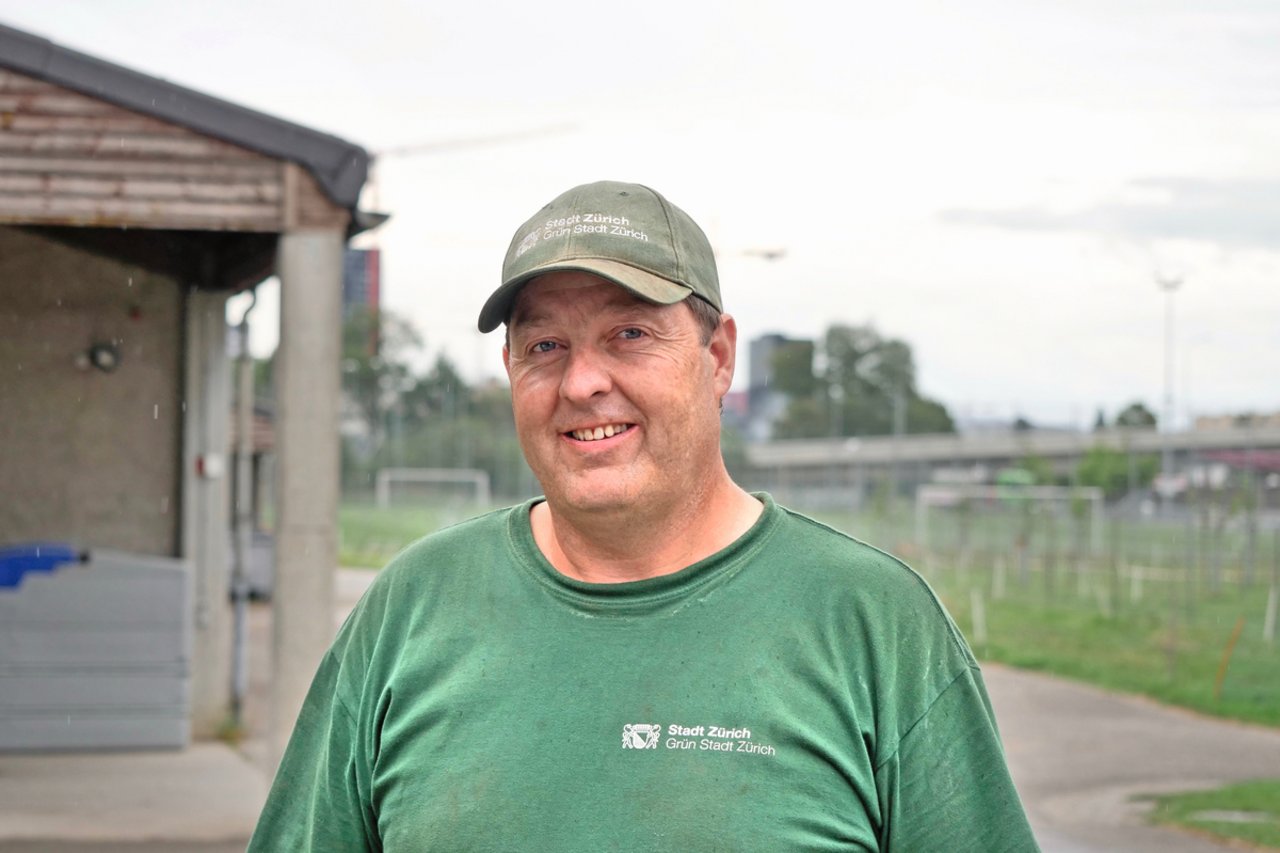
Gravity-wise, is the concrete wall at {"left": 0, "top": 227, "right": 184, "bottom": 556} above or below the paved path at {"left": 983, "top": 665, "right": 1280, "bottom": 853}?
above

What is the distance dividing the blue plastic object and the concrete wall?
1.61 feet

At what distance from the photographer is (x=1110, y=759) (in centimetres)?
998

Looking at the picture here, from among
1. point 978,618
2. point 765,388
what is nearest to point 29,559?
point 978,618

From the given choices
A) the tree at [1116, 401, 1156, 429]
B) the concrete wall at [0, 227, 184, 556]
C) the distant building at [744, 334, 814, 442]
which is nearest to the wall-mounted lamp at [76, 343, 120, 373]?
the concrete wall at [0, 227, 184, 556]

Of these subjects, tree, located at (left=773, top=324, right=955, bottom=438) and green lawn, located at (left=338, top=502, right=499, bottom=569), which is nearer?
tree, located at (left=773, top=324, right=955, bottom=438)

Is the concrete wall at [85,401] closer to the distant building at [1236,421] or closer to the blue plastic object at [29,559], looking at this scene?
the blue plastic object at [29,559]

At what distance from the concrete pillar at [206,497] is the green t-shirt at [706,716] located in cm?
805

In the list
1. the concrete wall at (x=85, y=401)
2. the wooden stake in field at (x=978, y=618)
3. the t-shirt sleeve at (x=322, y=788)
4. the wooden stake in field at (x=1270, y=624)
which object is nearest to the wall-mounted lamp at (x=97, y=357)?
the concrete wall at (x=85, y=401)

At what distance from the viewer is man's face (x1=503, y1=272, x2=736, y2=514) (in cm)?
203

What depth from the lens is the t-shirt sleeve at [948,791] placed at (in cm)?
188

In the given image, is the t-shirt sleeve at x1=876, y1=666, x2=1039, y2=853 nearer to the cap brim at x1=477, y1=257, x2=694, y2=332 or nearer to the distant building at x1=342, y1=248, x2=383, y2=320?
the cap brim at x1=477, y1=257, x2=694, y2=332

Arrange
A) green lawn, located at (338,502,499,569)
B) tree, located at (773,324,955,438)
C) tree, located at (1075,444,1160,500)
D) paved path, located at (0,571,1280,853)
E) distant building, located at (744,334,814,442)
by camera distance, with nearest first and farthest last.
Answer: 1. paved path, located at (0,571,1280,853)
2. tree, located at (1075,444,1160,500)
3. distant building, located at (744,334,814,442)
4. tree, located at (773,324,955,438)
5. green lawn, located at (338,502,499,569)

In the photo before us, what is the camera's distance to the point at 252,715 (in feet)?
35.9

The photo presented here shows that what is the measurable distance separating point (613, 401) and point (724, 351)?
0.22 meters
